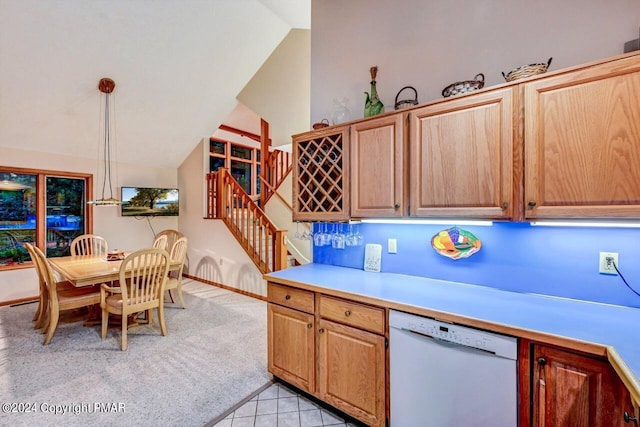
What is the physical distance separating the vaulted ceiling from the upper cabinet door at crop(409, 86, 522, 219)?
3.23m

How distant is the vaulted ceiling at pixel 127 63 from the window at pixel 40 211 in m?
0.50

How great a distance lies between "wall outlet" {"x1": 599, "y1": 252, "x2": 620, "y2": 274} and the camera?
1508 mm

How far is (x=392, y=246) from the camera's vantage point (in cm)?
226

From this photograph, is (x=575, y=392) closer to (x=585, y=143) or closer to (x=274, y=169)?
(x=585, y=143)

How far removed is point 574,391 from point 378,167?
4.98ft

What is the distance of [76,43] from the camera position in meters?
3.32

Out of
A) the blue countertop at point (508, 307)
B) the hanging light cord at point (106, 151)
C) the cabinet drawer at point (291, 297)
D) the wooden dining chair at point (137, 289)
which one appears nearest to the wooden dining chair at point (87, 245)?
the hanging light cord at point (106, 151)

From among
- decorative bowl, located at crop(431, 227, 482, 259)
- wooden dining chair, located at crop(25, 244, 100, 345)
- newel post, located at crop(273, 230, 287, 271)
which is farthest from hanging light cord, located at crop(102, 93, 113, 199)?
decorative bowl, located at crop(431, 227, 482, 259)

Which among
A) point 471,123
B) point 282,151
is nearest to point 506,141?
point 471,123

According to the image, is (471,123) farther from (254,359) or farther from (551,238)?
(254,359)

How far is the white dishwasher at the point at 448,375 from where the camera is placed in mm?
1318

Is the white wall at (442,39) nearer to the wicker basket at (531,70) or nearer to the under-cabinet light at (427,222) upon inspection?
the wicker basket at (531,70)

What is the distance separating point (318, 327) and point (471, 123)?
166cm

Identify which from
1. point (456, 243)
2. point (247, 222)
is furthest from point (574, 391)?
point (247, 222)
